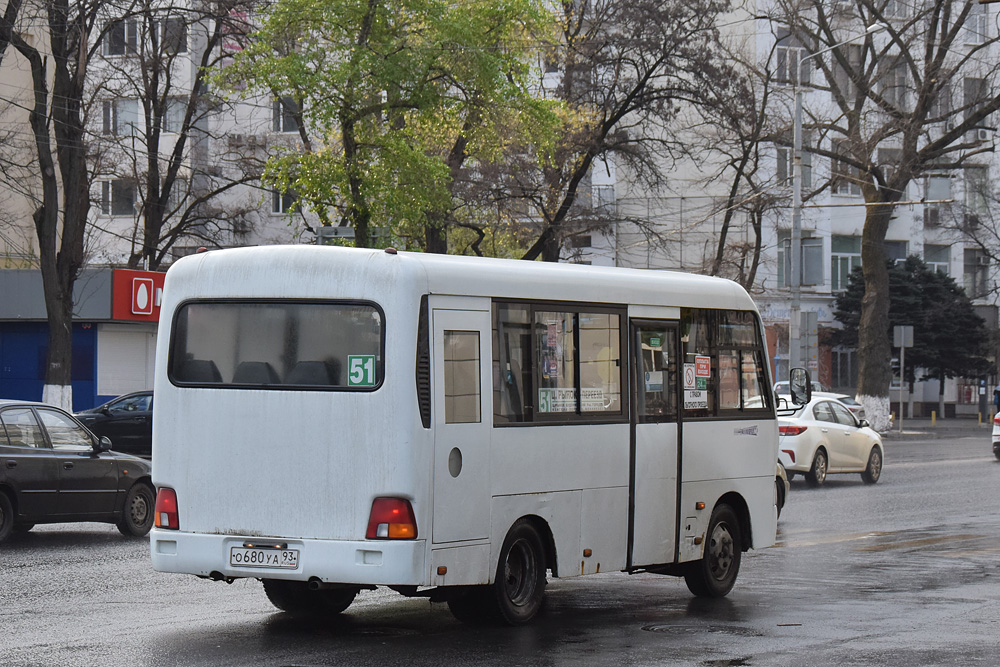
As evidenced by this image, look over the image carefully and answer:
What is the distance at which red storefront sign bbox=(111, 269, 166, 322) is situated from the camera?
37.3m

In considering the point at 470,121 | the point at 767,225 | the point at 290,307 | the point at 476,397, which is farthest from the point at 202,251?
the point at 767,225

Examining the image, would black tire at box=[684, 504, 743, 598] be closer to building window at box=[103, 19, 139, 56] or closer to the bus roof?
the bus roof

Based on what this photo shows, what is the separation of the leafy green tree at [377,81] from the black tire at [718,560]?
46.0ft

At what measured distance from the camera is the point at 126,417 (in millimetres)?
29625

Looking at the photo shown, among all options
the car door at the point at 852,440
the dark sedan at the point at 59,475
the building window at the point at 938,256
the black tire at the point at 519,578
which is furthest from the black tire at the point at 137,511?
the building window at the point at 938,256

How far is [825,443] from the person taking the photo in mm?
23875

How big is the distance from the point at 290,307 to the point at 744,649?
3435mm

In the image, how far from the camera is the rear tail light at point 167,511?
8828mm

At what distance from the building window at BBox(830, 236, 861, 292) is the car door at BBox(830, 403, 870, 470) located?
38.9 metres

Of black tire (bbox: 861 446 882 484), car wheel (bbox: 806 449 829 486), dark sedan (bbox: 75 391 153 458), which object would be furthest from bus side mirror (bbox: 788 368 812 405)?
dark sedan (bbox: 75 391 153 458)

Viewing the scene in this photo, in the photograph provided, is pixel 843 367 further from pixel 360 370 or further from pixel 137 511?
pixel 360 370

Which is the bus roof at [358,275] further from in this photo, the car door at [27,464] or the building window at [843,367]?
the building window at [843,367]

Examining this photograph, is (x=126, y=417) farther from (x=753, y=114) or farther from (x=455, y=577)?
(x=455, y=577)

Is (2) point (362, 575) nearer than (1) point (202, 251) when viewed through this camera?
Yes
